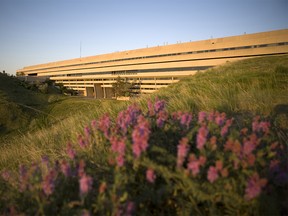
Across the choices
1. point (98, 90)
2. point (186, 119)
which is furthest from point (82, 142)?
point (98, 90)

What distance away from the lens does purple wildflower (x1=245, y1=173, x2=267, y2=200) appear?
136 centimetres

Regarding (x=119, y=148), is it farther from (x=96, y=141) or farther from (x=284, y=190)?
(x=284, y=190)

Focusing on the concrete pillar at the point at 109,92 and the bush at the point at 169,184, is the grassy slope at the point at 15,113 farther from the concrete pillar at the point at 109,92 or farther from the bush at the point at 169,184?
the concrete pillar at the point at 109,92

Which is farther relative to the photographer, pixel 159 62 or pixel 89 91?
pixel 89 91

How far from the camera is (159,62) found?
167ft

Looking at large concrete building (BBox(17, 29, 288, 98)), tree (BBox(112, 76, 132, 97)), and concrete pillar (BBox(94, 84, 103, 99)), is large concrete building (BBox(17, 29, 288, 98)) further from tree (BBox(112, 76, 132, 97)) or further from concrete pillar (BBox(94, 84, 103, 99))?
tree (BBox(112, 76, 132, 97))

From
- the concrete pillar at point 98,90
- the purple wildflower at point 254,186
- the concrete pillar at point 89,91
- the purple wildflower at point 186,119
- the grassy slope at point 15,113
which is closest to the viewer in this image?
the purple wildflower at point 254,186

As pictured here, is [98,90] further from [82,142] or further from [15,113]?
[82,142]

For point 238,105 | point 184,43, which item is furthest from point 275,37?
point 238,105

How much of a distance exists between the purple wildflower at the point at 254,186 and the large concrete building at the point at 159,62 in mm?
40165

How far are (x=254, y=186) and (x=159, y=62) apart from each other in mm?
50812

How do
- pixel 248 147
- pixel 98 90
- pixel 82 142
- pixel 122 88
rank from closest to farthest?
1. pixel 248 147
2. pixel 82 142
3. pixel 122 88
4. pixel 98 90

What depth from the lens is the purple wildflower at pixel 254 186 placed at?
4.45ft

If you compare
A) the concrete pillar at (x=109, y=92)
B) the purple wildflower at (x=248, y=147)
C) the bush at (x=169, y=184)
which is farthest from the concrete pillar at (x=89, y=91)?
the purple wildflower at (x=248, y=147)
